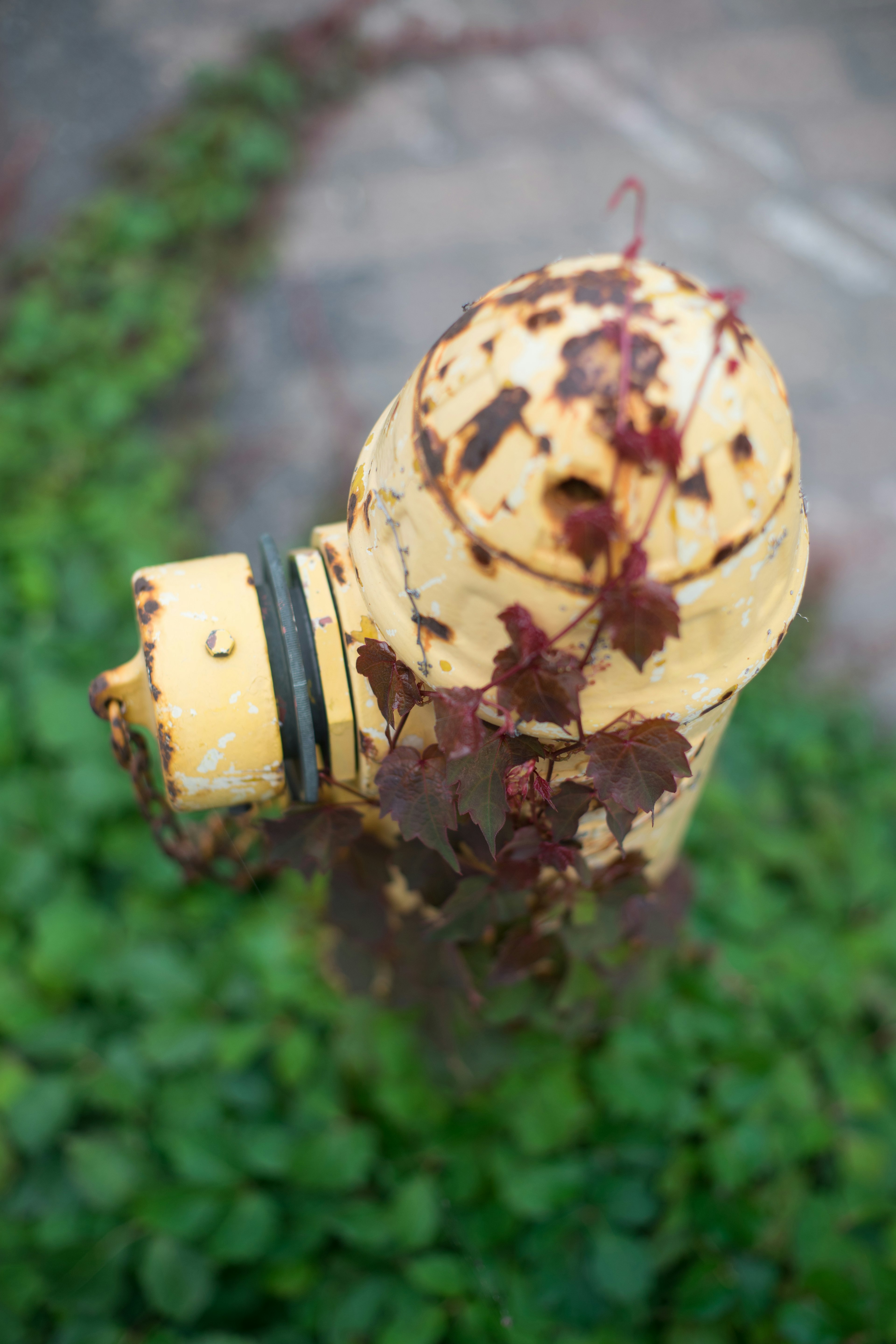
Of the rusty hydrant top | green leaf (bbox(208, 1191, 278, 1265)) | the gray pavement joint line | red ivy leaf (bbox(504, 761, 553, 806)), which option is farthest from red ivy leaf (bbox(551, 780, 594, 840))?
the gray pavement joint line

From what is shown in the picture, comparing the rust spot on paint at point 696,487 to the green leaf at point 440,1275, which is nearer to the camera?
the rust spot on paint at point 696,487

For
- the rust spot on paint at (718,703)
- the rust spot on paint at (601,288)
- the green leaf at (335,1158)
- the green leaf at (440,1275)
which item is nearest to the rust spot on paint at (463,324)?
the rust spot on paint at (601,288)

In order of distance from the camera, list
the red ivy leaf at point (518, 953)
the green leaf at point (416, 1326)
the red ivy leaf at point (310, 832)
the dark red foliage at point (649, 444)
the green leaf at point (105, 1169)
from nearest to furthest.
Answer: the dark red foliage at point (649, 444) < the red ivy leaf at point (310, 832) < the red ivy leaf at point (518, 953) < the green leaf at point (416, 1326) < the green leaf at point (105, 1169)

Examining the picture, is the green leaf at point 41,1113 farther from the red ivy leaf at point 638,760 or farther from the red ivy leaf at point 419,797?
the red ivy leaf at point 638,760

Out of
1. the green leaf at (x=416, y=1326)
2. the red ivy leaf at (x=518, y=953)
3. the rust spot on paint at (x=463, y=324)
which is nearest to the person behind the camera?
the rust spot on paint at (x=463, y=324)

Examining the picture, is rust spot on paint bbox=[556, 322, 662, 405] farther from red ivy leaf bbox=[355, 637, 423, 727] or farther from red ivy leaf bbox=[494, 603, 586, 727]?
red ivy leaf bbox=[355, 637, 423, 727]

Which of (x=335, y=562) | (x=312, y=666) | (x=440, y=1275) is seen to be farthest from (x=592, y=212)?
(x=440, y=1275)

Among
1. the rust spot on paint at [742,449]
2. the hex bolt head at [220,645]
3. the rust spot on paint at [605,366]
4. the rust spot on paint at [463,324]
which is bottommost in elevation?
the hex bolt head at [220,645]
